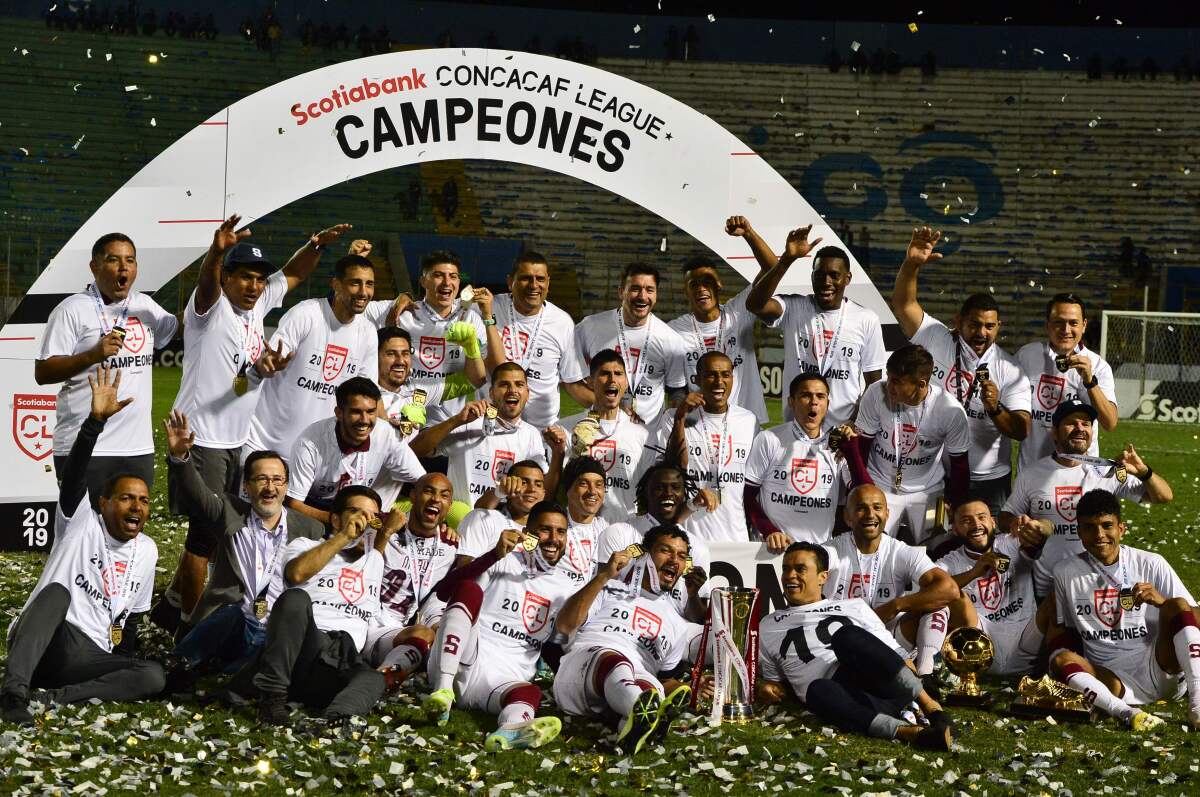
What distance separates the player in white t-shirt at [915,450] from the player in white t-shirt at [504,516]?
2187 mm

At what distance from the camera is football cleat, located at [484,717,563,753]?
20.7 feet

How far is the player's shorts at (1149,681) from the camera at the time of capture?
7332 millimetres

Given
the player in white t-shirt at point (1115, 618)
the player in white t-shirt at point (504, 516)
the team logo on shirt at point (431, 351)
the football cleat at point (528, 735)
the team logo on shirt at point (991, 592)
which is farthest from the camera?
the team logo on shirt at point (431, 351)

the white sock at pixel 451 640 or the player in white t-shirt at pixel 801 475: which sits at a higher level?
the player in white t-shirt at pixel 801 475

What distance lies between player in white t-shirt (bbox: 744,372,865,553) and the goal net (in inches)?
696

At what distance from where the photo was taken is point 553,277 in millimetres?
31094

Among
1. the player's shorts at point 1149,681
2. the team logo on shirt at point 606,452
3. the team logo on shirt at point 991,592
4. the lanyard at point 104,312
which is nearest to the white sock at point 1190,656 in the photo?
the player's shorts at point 1149,681

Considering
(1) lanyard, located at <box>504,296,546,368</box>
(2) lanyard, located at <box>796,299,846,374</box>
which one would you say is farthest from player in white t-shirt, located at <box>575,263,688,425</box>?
(2) lanyard, located at <box>796,299,846,374</box>

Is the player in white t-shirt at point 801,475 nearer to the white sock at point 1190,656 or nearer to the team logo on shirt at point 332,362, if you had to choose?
the white sock at point 1190,656

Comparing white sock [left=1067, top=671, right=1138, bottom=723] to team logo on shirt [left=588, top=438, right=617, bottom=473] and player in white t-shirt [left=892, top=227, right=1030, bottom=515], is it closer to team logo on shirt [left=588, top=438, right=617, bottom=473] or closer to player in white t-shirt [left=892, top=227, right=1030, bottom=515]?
player in white t-shirt [left=892, top=227, right=1030, bottom=515]

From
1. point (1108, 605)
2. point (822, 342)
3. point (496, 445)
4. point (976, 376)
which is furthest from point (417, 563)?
point (1108, 605)

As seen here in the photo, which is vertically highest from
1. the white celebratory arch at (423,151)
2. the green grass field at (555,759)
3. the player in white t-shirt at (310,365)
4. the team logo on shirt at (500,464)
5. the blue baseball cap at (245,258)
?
the white celebratory arch at (423,151)

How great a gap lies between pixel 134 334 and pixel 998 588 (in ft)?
17.7

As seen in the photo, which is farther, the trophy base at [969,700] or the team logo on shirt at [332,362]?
the team logo on shirt at [332,362]
